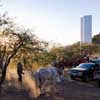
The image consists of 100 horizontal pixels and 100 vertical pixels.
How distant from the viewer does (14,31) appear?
957 centimetres

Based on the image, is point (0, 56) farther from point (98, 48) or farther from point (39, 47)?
point (98, 48)

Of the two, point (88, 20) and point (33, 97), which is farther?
point (88, 20)

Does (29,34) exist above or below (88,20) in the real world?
below

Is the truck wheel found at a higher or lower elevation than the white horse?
lower

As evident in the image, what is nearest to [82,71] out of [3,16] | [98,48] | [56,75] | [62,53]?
[56,75]

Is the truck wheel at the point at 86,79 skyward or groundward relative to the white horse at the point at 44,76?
groundward

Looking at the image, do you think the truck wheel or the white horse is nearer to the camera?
the white horse

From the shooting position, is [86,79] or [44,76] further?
[86,79]

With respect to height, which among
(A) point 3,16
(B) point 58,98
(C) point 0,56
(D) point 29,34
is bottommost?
(B) point 58,98

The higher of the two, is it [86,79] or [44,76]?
[44,76]

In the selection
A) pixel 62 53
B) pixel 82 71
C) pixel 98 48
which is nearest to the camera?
pixel 82 71

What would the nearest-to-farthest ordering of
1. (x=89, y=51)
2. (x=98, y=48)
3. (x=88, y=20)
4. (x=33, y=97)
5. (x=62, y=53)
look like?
(x=33, y=97)
(x=62, y=53)
(x=89, y=51)
(x=98, y=48)
(x=88, y=20)

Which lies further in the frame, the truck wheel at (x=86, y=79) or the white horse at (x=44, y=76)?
the truck wheel at (x=86, y=79)

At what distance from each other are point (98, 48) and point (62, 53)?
16941 millimetres
